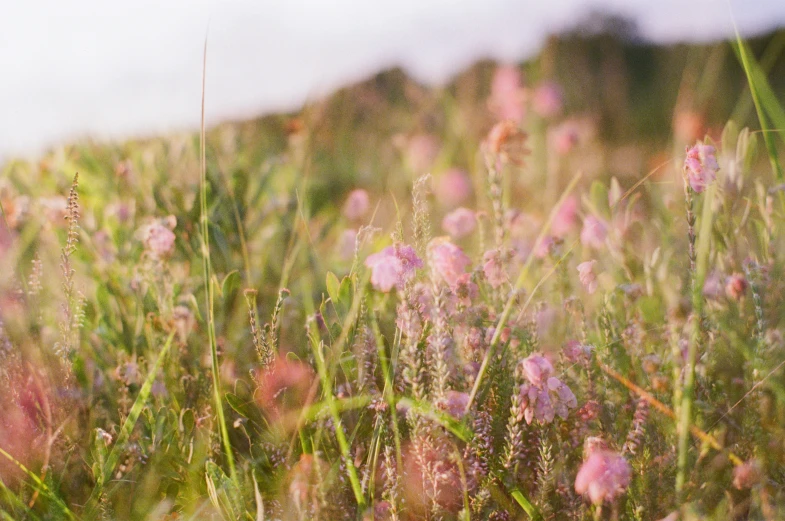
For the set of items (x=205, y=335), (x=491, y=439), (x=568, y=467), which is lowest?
(x=568, y=467)

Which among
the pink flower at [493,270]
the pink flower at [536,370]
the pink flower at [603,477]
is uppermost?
the pink flower at [493,270]

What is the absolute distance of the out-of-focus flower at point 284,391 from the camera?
4.07 feet

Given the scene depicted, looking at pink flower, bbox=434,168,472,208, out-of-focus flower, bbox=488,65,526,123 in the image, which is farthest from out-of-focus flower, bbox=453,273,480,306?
Answer: out-of-focus flower, bbox=488,65,526,123

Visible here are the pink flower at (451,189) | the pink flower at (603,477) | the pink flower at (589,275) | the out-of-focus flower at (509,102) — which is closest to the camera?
the pink flower at (603,477)

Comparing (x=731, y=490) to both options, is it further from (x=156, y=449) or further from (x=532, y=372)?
(x=156, y=449)

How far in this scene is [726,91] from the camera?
8422 mm

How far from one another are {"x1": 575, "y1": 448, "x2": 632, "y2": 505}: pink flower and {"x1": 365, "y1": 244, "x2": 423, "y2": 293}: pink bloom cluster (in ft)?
1.49

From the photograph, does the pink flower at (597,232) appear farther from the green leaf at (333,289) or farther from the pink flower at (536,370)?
the green leaf at (333,289)

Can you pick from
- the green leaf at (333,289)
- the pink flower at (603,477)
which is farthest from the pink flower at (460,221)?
the pink flower at (603,477)

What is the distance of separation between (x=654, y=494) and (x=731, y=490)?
0.52 feet

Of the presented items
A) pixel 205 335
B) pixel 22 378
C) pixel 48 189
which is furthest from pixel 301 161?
pixel 22 378

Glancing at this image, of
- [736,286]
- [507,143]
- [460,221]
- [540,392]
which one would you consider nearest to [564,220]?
[460,221]

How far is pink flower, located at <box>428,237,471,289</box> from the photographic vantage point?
1336 mm

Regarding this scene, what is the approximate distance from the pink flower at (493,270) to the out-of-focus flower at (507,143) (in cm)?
39
